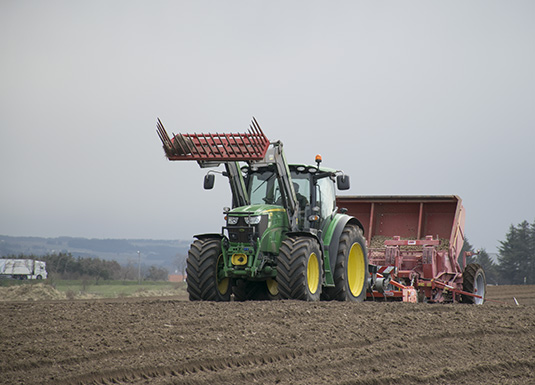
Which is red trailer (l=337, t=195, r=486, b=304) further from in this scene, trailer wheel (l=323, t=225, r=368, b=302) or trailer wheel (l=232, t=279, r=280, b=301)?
trailer wheel (l=232, t=279, r=280, b=301)

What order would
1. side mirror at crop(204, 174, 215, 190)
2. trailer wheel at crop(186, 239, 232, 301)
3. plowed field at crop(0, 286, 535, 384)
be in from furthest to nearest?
1. side mirror at crop(204, 174, 215, 190)
2. trailer wheel at crop(186, 239, 232, 301)
3. plowed field at crop(0, 286, 535, 384)

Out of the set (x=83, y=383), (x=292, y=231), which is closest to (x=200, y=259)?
(x=292, y=231)

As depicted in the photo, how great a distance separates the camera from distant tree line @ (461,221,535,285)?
60.9 metres

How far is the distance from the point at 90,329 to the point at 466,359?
14.0ft

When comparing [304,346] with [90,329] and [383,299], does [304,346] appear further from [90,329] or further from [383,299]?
[383,299]

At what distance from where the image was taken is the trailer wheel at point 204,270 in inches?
488

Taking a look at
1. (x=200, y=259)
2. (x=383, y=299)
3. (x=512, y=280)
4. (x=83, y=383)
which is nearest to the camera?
(x=83, y=383)

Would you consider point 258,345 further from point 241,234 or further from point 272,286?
point 272,286

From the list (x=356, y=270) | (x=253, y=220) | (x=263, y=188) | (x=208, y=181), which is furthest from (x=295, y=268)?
(x=356, y=270)

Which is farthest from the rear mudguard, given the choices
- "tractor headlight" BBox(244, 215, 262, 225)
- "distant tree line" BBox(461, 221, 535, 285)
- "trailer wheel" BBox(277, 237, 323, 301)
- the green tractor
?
"distant tree line" BBox(461, 221, 535, 285)

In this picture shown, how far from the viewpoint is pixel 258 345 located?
320 inches

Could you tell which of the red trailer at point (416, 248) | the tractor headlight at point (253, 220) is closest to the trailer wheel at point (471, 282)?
the red trailer at point (416, 248)

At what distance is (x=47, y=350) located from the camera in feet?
24.2

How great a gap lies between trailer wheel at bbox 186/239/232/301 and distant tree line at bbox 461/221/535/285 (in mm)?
51208
